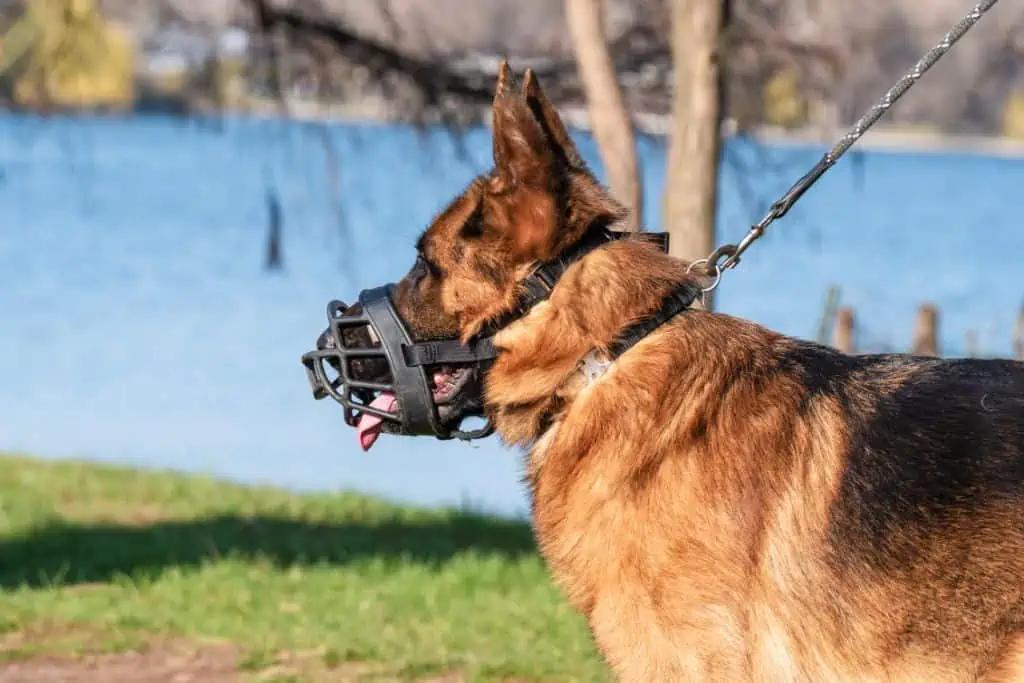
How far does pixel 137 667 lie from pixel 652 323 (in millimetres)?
3351

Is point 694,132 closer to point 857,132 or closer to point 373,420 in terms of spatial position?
point 857,132

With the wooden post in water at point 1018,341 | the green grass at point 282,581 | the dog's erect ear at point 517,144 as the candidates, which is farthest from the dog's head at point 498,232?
the wooden post in water at point 1018,341

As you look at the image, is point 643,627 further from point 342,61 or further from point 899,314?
point 899,314

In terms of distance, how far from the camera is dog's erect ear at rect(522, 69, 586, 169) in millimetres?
3600

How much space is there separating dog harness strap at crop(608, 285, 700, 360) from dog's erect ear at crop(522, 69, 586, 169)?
48 cm

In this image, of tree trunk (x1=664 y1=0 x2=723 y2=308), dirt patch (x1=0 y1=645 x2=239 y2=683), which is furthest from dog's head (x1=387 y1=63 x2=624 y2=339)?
tree trunk (x1=664 y1=0 x2=723 y2=308)

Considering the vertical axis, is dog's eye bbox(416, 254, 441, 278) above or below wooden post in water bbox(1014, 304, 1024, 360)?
above

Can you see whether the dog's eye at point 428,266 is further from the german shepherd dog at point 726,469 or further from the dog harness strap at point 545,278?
the dog harness strap at point 545,278

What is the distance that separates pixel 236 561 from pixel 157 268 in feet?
53.9

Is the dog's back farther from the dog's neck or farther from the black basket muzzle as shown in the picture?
the black basket muzzle

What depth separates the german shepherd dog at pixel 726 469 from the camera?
344cm

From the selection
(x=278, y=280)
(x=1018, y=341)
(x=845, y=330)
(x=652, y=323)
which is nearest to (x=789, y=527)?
(x=652, y=323)

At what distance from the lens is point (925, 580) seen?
3.46m


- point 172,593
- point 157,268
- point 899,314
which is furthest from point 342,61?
point 157,268
